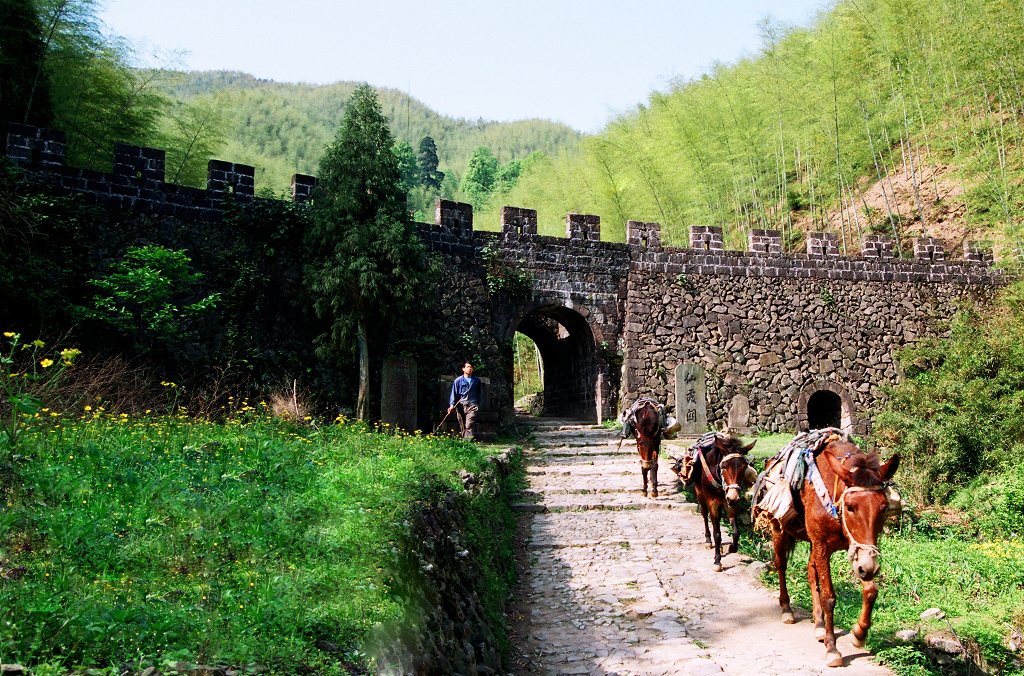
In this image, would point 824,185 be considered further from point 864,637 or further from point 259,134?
point 259,134

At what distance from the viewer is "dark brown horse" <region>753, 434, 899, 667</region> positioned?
5082 mm

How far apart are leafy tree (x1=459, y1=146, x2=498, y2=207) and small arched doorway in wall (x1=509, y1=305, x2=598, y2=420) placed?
41.2 metres

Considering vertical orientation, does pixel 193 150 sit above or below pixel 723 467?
above

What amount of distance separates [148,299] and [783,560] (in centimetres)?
937

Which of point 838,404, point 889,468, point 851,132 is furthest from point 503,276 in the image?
point 889,468

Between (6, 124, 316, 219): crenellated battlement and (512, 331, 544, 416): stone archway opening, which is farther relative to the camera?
(512, 331, 544, 416): stone archway opening

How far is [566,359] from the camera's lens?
63.9 feet

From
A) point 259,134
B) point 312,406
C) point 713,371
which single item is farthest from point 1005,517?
point 259,134

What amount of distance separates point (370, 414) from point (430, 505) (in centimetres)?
762

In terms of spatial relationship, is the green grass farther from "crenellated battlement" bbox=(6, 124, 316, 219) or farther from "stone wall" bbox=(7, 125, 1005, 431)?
"stone wall" bbox=(7, 125, 1005, 431)

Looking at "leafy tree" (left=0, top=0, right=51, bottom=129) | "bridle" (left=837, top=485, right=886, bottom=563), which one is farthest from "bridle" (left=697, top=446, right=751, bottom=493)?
"leafy tree" (left=0, top=0, right=51, bottom=129)

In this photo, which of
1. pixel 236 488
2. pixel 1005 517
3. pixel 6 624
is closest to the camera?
pixel 6 624

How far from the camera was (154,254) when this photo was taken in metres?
11.6

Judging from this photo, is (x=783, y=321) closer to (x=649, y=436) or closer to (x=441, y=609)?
(x=649, y=436)
